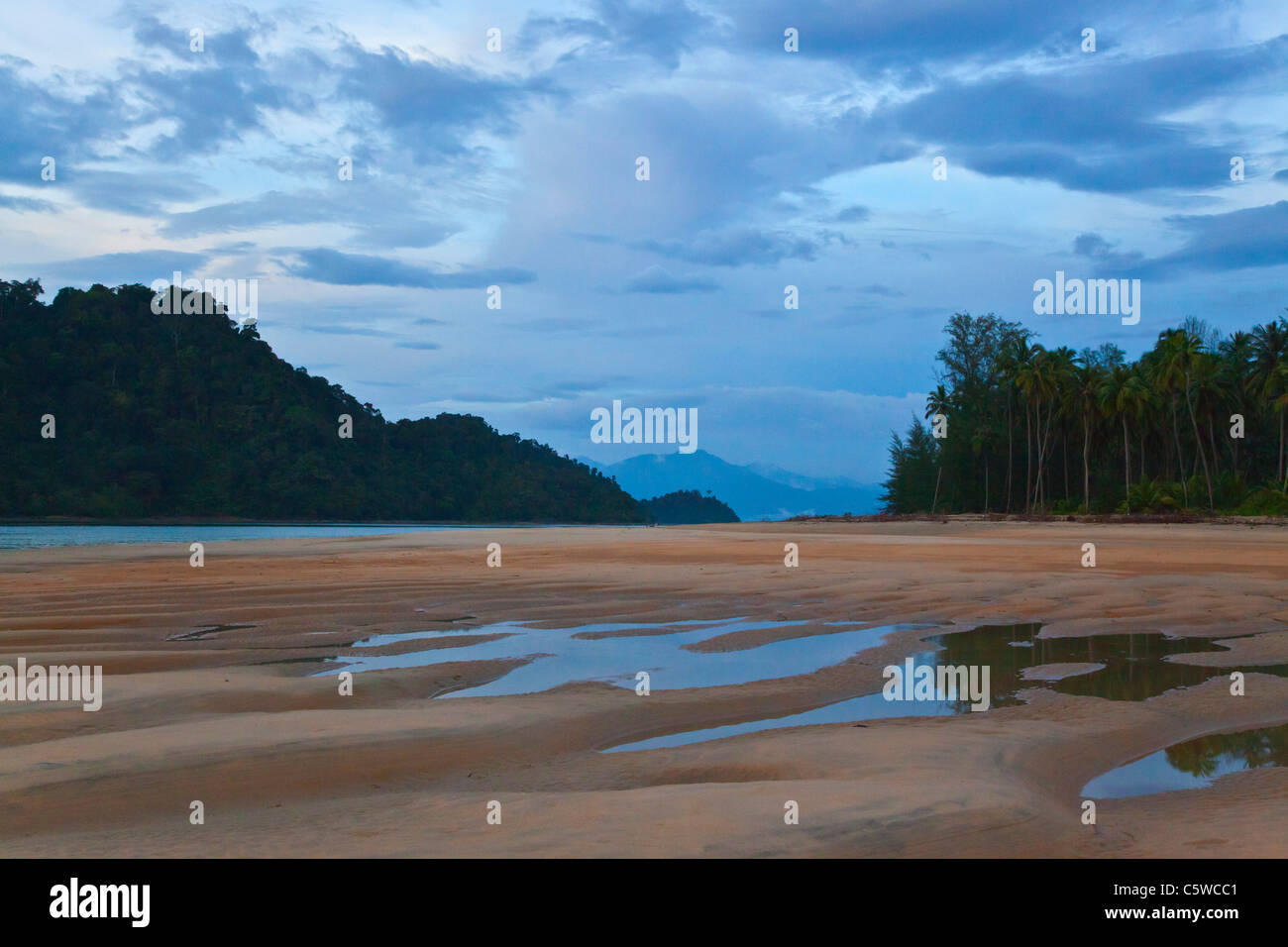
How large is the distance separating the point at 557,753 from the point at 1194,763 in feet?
12.9

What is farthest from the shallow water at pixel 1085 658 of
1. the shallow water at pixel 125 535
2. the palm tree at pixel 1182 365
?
the palm tree at pixel 1182 365

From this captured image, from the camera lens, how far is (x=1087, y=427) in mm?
64250

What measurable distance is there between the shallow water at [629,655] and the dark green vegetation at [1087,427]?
5312cm

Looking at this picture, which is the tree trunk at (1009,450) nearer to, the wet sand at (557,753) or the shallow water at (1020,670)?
the wet sand at (557,753)

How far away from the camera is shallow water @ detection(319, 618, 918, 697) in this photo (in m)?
8.09

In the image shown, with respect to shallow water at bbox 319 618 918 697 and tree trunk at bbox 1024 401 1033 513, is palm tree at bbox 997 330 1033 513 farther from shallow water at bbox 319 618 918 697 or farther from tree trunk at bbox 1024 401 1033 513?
shallow water at bbox 319 618 918 697

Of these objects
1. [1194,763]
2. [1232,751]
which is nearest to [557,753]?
[1194,763]

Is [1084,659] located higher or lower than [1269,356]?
lower

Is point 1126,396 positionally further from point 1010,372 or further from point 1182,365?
point 1010,372

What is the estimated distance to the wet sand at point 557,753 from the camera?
400cm

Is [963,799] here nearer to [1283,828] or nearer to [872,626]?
[1283,828]

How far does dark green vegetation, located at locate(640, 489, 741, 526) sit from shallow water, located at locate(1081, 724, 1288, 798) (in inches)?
5543

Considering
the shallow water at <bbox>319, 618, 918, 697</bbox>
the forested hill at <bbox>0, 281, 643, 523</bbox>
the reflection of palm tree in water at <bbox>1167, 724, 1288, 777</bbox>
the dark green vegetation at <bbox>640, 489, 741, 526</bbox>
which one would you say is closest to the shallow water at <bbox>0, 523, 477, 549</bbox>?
the forested hill at <bbox>0, 281, 643, 523</bbox>
